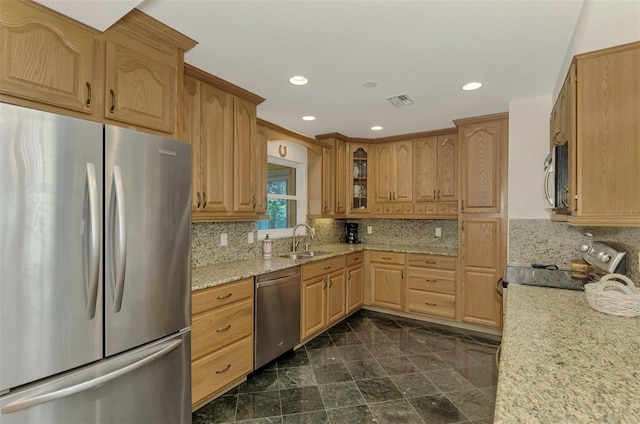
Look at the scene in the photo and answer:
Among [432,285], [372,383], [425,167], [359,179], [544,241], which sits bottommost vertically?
[372,383]

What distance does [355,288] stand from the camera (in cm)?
403

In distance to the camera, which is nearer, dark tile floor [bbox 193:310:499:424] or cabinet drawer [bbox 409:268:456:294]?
dark tile floor [bbox 193:310:499:424]

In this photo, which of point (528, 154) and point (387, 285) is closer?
point (528, 154)

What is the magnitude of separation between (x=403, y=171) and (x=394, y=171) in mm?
126

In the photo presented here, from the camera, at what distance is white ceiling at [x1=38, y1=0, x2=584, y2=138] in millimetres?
1600

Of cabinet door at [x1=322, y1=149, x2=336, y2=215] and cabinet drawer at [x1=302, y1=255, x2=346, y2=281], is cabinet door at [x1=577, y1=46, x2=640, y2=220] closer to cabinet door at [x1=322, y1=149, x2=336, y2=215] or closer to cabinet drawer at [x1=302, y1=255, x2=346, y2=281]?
cabinet drawer at [x1=302, y1=255, x2=346, y2=281]

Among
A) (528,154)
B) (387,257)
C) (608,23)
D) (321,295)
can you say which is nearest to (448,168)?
(528,154)

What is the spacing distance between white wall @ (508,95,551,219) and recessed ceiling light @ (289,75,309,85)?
6.56ft

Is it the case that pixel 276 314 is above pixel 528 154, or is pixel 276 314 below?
below

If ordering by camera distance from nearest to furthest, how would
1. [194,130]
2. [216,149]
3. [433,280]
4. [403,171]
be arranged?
[194,130] < [216,149] < [433,280] < [403,171]

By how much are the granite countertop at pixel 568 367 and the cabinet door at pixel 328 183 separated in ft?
9.07

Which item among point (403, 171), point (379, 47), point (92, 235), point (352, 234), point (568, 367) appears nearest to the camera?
point (568, 367)

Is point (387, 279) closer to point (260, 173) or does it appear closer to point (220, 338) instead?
point (260, 173)

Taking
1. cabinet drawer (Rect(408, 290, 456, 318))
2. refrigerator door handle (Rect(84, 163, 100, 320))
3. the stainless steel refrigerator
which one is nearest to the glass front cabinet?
cabinet drawer (Rect(408, 290, 456, 318))
